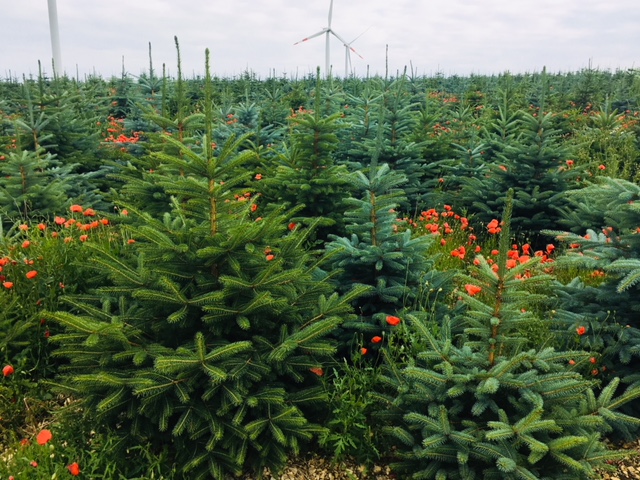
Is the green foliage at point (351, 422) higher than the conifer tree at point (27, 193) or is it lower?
lower

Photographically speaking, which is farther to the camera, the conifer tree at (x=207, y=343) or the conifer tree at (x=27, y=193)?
the conifer tree at (x=27, y=193)

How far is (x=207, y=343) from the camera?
309 cm

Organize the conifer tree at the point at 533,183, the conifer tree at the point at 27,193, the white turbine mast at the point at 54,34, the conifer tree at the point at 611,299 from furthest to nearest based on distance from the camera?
the white turbine mast at the point at 54,34 < the conifer tree at the point at 533,183 < the conifer tree at the point at 27,193 < the conifer tree at the point at 611,299

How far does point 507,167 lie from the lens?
6.95 meters

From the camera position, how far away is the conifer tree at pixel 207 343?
2.91 metres

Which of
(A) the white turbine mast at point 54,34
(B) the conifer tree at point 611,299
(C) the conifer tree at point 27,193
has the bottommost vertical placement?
(B) the conifer tree at point 611,299

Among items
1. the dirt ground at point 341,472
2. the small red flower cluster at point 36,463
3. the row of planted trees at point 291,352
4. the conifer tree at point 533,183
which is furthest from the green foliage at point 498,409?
the conifer tree at point 533,183

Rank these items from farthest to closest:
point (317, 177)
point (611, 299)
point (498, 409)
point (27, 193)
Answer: point (27, 193)
point (317, 177)
point (611, 299)
point (498, 409)

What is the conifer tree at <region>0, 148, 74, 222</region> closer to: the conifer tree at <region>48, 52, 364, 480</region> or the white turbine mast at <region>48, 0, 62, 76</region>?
the conifer tree at <region>48, 52, 364, 480</region>

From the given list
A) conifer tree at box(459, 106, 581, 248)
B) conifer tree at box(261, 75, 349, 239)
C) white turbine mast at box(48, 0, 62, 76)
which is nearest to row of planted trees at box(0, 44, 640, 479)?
conifer tree at box(261, 75, 349, 239)

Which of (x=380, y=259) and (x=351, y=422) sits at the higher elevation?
(x=380, y=259)

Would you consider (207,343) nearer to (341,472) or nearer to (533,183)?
(341,472)

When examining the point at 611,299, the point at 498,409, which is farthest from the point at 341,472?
the point at 611,299

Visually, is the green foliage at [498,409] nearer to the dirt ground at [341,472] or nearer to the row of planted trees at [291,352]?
the row of planted trees at [291,352]
